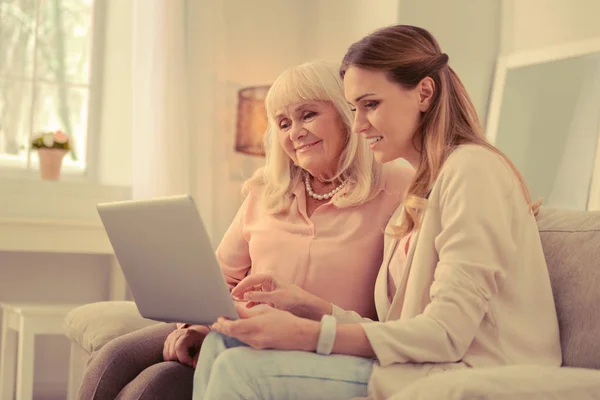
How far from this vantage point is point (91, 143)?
13.6 ft

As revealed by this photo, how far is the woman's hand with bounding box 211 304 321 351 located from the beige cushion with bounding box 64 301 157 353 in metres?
0.85

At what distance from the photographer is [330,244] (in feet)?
6.32

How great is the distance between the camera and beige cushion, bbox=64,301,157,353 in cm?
213

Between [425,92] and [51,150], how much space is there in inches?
101

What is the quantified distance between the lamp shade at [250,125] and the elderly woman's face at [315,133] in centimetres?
183

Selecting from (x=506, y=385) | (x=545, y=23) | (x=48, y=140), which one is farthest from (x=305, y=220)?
(x=48, y=140)

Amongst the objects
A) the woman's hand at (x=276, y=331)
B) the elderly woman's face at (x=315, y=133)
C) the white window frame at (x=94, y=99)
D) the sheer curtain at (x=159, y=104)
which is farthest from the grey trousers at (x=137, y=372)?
the white window frame at (x=94, y=99)

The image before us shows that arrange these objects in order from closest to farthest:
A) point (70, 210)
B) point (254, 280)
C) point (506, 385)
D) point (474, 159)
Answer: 1. point (506, 385)
2. point (474, 159)
3. point (254, 280)
4. point (70, 210)

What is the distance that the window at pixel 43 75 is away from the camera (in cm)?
391

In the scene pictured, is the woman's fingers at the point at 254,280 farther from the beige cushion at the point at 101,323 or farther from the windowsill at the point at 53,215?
the windowsill at the point at 53,215

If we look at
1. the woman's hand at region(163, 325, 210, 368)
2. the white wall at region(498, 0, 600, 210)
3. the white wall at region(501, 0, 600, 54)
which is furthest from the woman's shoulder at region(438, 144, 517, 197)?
the white wall at region(501, 0, 600, 54)

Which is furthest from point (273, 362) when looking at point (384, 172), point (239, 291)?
point (384, 172)

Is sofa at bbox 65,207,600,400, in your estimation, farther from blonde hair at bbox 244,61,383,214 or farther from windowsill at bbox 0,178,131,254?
windowsill at bbox 0,178,131,254

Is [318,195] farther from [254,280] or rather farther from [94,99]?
[94,99]
